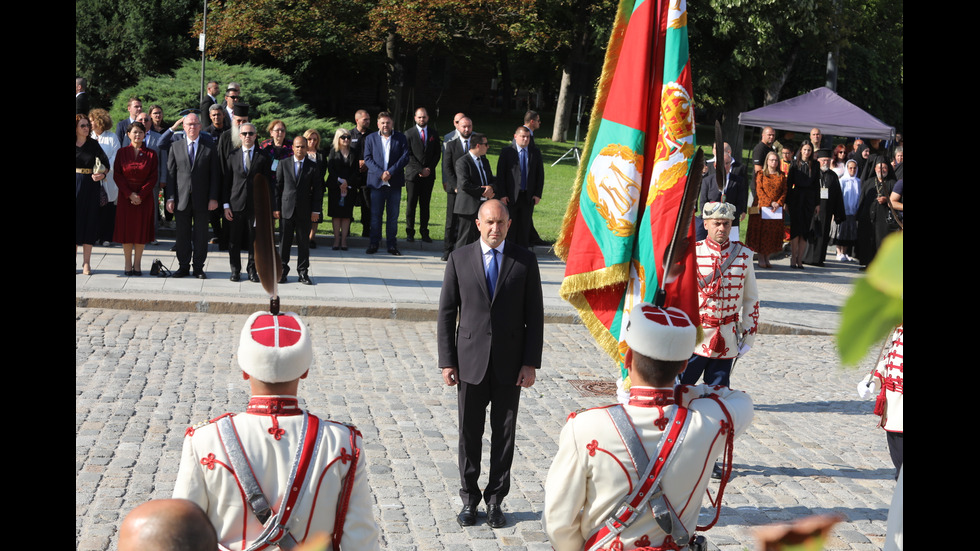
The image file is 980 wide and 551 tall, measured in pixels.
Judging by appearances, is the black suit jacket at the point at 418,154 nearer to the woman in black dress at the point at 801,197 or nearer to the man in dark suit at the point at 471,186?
the man in dark suit at the point at 471,186

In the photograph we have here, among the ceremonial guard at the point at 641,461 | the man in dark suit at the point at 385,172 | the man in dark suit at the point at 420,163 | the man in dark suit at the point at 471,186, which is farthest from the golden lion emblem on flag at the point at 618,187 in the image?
the man in dark suit at the point at 420,163

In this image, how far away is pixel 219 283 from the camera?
13.2 metres

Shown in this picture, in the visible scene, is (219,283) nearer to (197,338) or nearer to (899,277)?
(197,338)

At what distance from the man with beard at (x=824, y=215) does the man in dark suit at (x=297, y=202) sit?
950cm

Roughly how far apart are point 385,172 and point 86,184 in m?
4.53

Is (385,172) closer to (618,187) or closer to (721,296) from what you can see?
(721,296)

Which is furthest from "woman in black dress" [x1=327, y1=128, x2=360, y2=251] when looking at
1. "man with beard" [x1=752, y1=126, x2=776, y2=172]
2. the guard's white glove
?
the guard's white glove

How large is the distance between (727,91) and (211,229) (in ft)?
79.8

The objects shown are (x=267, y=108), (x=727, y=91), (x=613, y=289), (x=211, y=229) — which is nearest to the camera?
(x=613, y=289)

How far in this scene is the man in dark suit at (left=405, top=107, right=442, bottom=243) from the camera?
672 inches

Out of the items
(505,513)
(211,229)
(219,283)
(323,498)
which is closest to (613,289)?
(505,513)

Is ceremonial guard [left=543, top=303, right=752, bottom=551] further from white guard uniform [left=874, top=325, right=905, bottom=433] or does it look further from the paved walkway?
white guard uniform [left=874, top=325, right=905, bottom=433]

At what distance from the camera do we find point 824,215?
18.6 meters

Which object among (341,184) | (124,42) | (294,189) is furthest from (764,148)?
(124,42)
